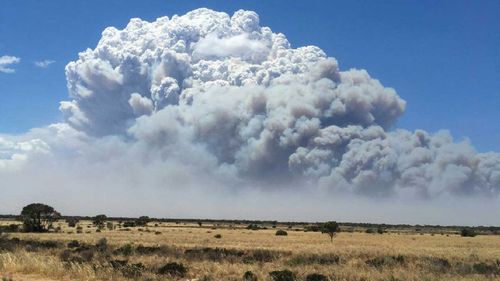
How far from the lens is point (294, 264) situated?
30.3 m

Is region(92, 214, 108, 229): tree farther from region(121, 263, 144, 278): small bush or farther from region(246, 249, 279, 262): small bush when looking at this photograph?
region(121, 263, 144, 278): small bush

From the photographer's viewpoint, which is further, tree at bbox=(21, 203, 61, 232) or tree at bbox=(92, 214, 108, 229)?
tree at bbox=(92, 214, 108, 229)

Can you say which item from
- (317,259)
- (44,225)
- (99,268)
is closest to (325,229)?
(317,259)

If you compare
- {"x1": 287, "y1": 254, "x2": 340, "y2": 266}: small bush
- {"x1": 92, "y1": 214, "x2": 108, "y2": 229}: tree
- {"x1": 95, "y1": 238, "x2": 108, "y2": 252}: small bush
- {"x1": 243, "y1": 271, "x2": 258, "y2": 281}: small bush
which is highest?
{"x1": 92, "y1": 214, "x2": 108, "y2": 229}: tree

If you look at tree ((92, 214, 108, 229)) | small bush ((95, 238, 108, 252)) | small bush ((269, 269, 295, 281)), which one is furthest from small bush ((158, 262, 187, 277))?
tree ((92, 214, 108, 229))

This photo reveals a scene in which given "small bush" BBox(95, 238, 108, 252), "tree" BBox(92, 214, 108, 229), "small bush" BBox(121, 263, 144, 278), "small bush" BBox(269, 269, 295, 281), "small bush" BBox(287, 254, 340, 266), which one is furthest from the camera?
"tree" BBox(92, 214, 108, 229)

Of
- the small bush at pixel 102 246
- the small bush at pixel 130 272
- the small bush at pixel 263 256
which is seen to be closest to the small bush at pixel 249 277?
the small bush at pixel 130 272

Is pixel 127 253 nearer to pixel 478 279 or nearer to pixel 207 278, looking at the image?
pixel 207 278

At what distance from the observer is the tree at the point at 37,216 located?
86.6 meters

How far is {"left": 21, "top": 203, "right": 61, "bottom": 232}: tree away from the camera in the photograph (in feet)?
284

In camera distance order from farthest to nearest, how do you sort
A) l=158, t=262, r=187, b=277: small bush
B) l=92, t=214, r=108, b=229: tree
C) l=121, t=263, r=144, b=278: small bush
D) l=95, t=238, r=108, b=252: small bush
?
l=92, t=214, r=108, b=229: tree < l=95, t=238, r=108, b=252: small bush < l=158, t=262, r=187, b=277: small bush < l=121, t=263, r=144, b=278: small bush

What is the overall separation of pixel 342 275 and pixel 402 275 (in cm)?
220

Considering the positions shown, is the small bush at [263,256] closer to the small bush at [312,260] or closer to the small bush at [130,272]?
the small bush at [312,260]

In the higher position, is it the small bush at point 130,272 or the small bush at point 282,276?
the small bush at point 130,272
